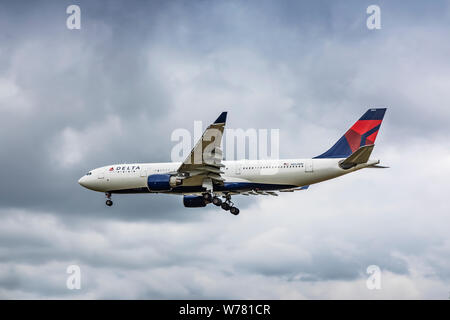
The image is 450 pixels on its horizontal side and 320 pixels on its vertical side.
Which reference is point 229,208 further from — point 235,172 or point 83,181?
point 83,181

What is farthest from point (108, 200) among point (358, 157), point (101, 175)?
point (358, 157)

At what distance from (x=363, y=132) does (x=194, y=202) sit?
2043 centimetres

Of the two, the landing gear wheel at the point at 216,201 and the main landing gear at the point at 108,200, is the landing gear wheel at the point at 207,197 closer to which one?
the landing gear wheel at the point at 216,201

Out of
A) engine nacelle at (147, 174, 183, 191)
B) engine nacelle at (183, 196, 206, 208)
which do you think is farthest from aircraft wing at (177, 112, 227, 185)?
engine nacelle at (183, 196, 206, 208)

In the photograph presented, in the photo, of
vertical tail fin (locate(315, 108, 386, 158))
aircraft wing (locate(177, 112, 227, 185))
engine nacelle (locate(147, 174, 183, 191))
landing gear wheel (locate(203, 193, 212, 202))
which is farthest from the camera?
landing gear wheel (locate(203, 193, 212, 202))

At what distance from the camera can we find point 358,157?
235ft

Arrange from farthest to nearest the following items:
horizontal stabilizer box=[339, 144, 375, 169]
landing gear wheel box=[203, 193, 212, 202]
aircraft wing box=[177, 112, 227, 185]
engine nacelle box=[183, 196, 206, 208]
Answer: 1. engine nacelle box=[183, 196, 206, 208]
2. landing gear wheel box=[203, 193, 212, 202]
3. horizontal stabilizer box=[339, 144, 375, 169]
4. aircraft wing box=[177, 112, 227, 185]

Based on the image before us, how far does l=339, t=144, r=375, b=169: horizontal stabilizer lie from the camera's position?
7046 cm

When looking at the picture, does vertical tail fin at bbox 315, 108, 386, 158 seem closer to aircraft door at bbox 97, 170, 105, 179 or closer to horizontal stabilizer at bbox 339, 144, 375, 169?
horizontal stabilizer at bbox 339, 144, 375, 169

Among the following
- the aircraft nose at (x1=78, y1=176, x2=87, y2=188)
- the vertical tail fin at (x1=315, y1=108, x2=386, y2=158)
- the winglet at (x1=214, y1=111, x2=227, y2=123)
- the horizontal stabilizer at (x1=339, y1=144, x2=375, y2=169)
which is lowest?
the horizontal stabilizer at (x1=339, y1=144, x2=375, y2=169)
